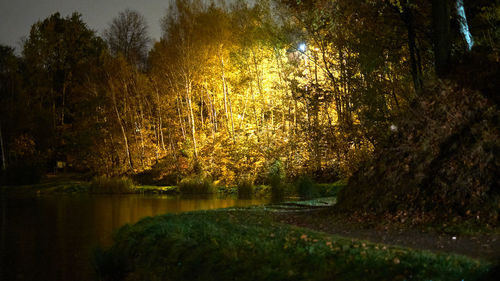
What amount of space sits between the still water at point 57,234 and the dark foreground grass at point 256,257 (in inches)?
35.0

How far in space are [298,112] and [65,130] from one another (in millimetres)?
22863

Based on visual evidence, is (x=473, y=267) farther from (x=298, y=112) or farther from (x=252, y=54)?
(x=252, y=54)

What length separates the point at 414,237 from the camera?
745cm

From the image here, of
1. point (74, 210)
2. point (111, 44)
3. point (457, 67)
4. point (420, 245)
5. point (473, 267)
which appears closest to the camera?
point (473, 267)

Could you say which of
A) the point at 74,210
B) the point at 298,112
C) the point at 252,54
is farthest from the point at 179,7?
the point at 74,210

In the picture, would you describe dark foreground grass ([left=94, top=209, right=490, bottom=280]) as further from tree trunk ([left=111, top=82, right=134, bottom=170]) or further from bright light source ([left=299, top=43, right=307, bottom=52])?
tree trunk ([left=111, top=82, right=134, bottom=170])

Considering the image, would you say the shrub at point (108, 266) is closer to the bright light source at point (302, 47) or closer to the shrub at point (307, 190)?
the shrub at point (307, 190)

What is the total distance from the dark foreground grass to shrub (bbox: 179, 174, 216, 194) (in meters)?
15.0

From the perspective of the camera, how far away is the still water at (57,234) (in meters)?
8.74

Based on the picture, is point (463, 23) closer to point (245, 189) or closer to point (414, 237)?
point (414, 237)

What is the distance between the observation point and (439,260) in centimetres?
536

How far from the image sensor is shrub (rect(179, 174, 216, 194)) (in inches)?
987

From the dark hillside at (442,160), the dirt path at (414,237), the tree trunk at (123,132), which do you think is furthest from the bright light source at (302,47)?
the tree trunk at (123,132)

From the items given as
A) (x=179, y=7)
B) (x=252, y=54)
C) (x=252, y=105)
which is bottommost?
(x=252, y=105)
